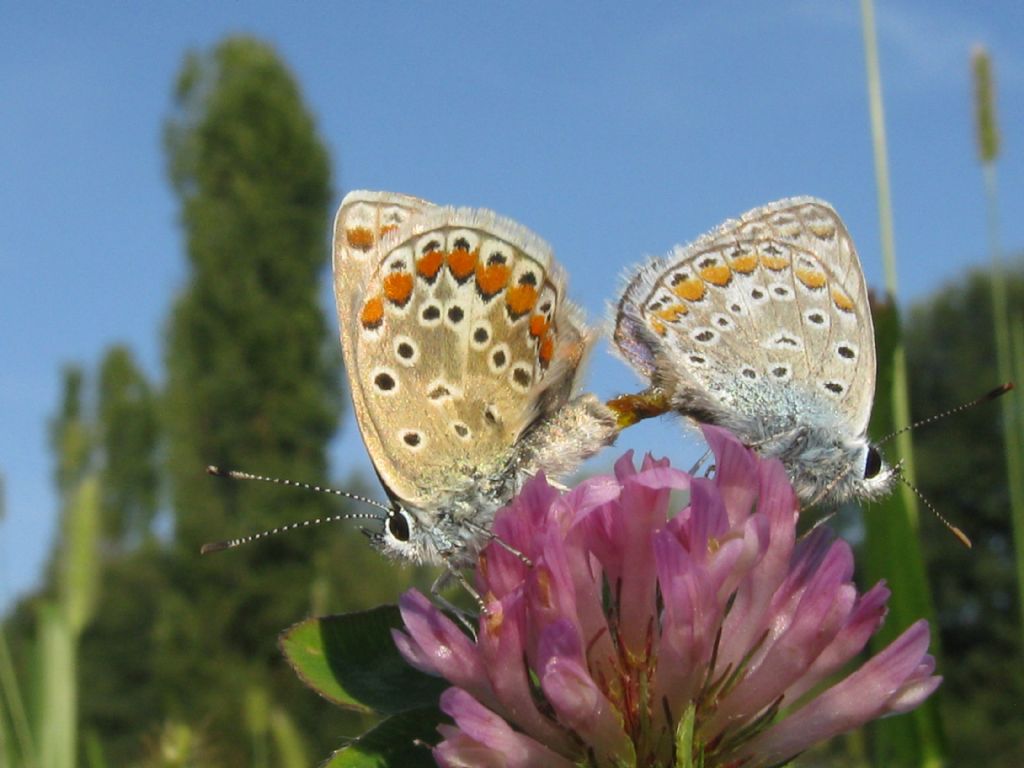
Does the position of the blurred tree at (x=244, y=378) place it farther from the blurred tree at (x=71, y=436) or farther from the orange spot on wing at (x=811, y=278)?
the orange spot on wing at (x=811, y=278)

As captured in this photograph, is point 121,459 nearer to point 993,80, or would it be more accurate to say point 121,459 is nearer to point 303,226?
point 303,226

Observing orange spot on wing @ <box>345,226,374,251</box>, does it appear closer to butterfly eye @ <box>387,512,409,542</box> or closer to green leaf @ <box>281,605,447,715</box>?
butterfly eye @ <box>387,512,409,542</box>

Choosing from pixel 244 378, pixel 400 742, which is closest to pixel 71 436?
pixel 400 742

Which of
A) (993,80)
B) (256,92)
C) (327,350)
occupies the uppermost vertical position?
(256,92)

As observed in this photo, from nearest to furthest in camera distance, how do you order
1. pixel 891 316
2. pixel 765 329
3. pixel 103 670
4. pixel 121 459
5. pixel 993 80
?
pixel 765 329 → pixel 891 316 → pixel 993 80 → pixel 103 670 → pixel 121 459

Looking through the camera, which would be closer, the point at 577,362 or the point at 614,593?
the point at 614,593

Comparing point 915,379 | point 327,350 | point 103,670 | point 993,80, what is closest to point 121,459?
point 103,670

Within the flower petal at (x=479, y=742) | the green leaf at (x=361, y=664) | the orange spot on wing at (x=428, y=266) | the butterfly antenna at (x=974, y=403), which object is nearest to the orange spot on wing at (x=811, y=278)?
the butterfly antenna at (x=974, y=403)
